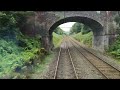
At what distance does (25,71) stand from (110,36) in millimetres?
15944

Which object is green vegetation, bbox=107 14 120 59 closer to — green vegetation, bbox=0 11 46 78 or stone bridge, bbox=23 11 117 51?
stone bridge, bbox=23 11 117 51

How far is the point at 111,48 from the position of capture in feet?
88.2

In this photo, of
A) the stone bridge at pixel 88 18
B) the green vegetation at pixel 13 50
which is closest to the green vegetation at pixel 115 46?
the stone bridge at pixel 88 18

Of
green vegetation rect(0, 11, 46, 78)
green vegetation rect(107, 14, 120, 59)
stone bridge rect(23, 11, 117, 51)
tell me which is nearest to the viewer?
green vegetation rect(0, 11, 46, 78)

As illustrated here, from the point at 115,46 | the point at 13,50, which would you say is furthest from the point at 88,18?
the point at 13,50

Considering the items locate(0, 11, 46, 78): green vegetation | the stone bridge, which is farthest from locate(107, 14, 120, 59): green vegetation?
locate(0, 11, 46, 78): green vegetation

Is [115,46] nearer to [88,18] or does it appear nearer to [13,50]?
[88,18]
